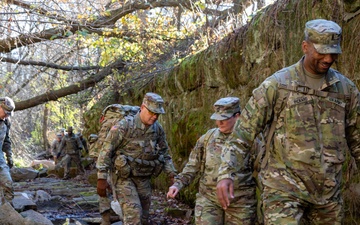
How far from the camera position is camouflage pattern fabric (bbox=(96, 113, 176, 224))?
6.11 metres

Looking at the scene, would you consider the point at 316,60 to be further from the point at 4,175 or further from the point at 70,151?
the point at 70,151

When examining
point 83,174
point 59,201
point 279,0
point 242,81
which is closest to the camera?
point 279,0

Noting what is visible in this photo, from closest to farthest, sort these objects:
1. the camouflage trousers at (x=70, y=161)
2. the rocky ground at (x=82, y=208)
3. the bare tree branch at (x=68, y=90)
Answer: the rocky ground at (x=82, y=208), the bare tree branch at (x=68, y=90), the camouflage trousers at (x=70, y=161)

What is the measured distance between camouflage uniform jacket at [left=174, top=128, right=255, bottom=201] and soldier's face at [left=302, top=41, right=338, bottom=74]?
5.92 ft

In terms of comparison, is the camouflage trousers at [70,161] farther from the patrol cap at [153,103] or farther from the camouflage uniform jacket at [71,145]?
the patrol cap at [153,103]

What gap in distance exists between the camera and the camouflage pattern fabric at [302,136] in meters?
3.25

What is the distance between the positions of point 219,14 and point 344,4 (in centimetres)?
765

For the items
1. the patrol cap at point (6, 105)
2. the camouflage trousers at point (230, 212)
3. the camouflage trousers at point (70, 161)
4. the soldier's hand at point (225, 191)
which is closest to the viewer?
Result: the soldier's hand at point (225, 191)

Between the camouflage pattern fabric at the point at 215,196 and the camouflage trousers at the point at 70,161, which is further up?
the camouflage pattern fabric at the point at 215,196

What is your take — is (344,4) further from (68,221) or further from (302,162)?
(68,221)

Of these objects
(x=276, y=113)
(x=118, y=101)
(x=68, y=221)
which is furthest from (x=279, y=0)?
(x=118, y=101)

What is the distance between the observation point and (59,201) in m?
11.3

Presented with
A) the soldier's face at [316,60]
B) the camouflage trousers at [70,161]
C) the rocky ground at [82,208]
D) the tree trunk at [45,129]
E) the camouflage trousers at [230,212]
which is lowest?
the tree trunk at [45,129]

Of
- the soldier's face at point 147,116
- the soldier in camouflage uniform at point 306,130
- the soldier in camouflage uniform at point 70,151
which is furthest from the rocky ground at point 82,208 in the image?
the soldier in camouflage uniform at point 306,130
